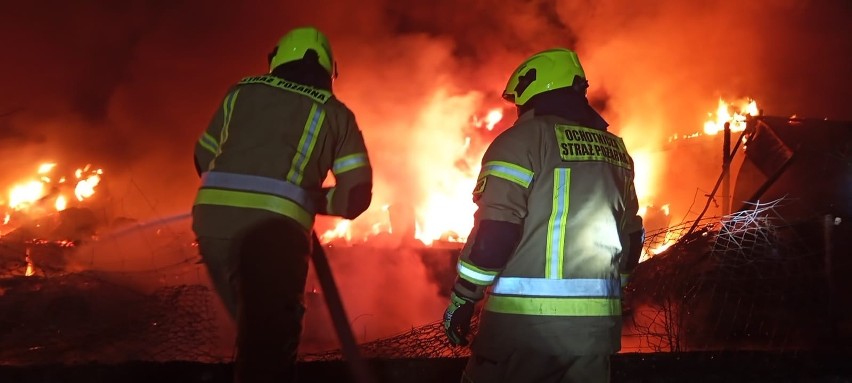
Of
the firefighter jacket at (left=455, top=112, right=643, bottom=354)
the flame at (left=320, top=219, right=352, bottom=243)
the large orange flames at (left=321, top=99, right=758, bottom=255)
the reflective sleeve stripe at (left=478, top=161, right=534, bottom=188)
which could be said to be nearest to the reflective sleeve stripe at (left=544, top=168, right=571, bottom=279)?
the firefighter jacket at (left=455, top=112, right=643, bottom=354)

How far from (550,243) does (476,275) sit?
0.30 m

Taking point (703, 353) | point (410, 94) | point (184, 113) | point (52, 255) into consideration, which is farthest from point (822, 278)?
point (184, 113)

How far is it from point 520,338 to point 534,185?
1.87 feet

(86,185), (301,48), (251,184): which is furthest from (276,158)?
(86,185)

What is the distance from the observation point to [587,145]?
229 cm

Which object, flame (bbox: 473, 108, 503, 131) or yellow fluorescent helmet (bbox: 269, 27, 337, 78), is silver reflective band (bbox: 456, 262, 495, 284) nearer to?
yellow fluorescent helmet (bbox: 269, 27, 337, 78)

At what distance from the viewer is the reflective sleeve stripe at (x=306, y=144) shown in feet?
7.48

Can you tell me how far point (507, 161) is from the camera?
7.12 feet

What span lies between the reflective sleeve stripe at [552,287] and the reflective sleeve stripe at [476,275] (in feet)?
0.22

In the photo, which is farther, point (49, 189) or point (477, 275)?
point (49, 189)

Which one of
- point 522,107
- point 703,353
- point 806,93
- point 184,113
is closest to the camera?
point 522,107

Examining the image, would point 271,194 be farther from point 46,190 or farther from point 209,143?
point 46,190

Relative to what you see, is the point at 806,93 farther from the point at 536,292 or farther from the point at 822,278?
the point at 536,292

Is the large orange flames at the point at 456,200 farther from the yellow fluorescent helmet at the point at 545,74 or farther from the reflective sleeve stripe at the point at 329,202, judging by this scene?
the yellow fluorescent helmet at the point at 545,74
